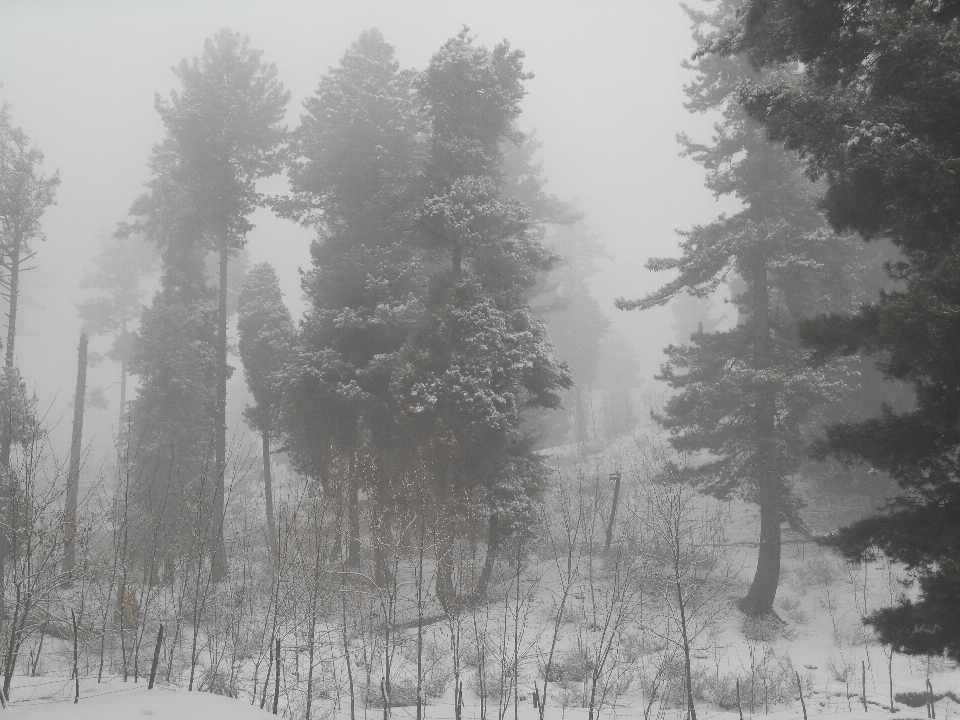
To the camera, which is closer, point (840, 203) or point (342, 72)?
point (840, 203)

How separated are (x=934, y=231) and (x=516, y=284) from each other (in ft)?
40.7

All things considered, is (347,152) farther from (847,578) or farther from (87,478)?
(87,478)

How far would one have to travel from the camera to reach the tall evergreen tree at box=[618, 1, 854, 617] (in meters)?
15.1

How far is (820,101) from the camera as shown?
5.51m

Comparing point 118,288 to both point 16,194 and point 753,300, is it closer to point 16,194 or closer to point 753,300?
point 16,194

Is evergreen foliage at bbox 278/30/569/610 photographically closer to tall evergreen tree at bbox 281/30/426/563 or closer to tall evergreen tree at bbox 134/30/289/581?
tall evergreen tree at bbox 281/30/426/563

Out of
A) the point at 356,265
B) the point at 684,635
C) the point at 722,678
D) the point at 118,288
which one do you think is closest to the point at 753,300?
the point at 722,678

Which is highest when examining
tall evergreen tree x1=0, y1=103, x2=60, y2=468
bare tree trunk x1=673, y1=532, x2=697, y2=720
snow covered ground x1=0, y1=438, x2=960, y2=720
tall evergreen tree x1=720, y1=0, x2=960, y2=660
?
tall evergreen tree x1=0, y1=103, x2=60, y2=468

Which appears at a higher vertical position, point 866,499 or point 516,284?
point 516,284

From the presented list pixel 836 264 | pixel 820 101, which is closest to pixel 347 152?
pixel 836 264

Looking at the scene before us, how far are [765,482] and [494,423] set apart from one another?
7.35 meters

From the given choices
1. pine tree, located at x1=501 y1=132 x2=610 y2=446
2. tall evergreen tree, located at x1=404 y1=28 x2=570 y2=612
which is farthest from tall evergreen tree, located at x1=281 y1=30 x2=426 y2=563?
pine tree, located at x1=501 y1=132 x2=610 y2=446

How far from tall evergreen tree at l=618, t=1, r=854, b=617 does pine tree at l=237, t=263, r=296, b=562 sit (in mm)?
13511

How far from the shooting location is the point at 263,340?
74.7 ft
